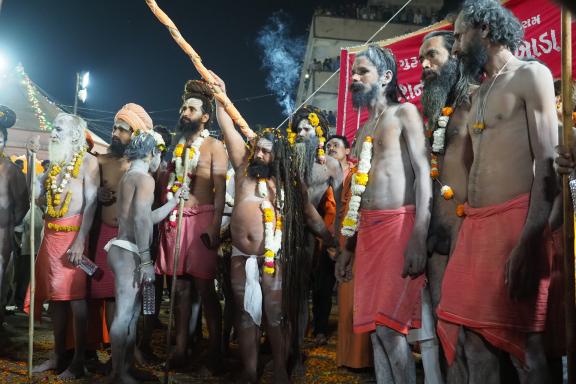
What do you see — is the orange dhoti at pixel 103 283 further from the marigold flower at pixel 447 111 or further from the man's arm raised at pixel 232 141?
the marigold flower at pixel 447 111

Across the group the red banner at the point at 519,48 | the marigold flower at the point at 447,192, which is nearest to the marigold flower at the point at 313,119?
the red banner at the point at 519,48

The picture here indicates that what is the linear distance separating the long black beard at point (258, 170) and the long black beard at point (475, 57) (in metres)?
2.19

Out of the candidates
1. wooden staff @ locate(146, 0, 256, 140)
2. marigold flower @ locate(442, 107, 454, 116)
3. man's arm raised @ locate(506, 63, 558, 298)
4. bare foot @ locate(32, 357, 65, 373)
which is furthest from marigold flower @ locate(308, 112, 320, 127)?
man's arm raised @ locate(506, 63, 558, 298)

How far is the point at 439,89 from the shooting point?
372cm

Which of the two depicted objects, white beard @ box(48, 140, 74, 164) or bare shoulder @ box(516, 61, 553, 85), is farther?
white beard @ box(48, 140, 74, 164)

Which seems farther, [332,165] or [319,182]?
[332,165]

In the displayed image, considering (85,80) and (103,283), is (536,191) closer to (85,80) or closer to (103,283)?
(103,283)

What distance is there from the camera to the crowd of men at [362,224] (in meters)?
2.59

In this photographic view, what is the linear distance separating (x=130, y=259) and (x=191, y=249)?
2.40 ft

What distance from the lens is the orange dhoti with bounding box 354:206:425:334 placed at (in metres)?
3.25

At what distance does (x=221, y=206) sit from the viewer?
532 centimetres

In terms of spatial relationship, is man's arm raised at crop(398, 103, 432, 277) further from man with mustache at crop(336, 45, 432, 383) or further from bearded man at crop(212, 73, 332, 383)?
bearded man at crop(212, 73, 332, 383)

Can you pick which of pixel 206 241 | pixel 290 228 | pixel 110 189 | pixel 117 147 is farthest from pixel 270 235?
pixel 117 147

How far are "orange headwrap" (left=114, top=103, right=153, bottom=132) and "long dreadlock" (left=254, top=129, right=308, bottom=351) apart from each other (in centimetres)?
151
